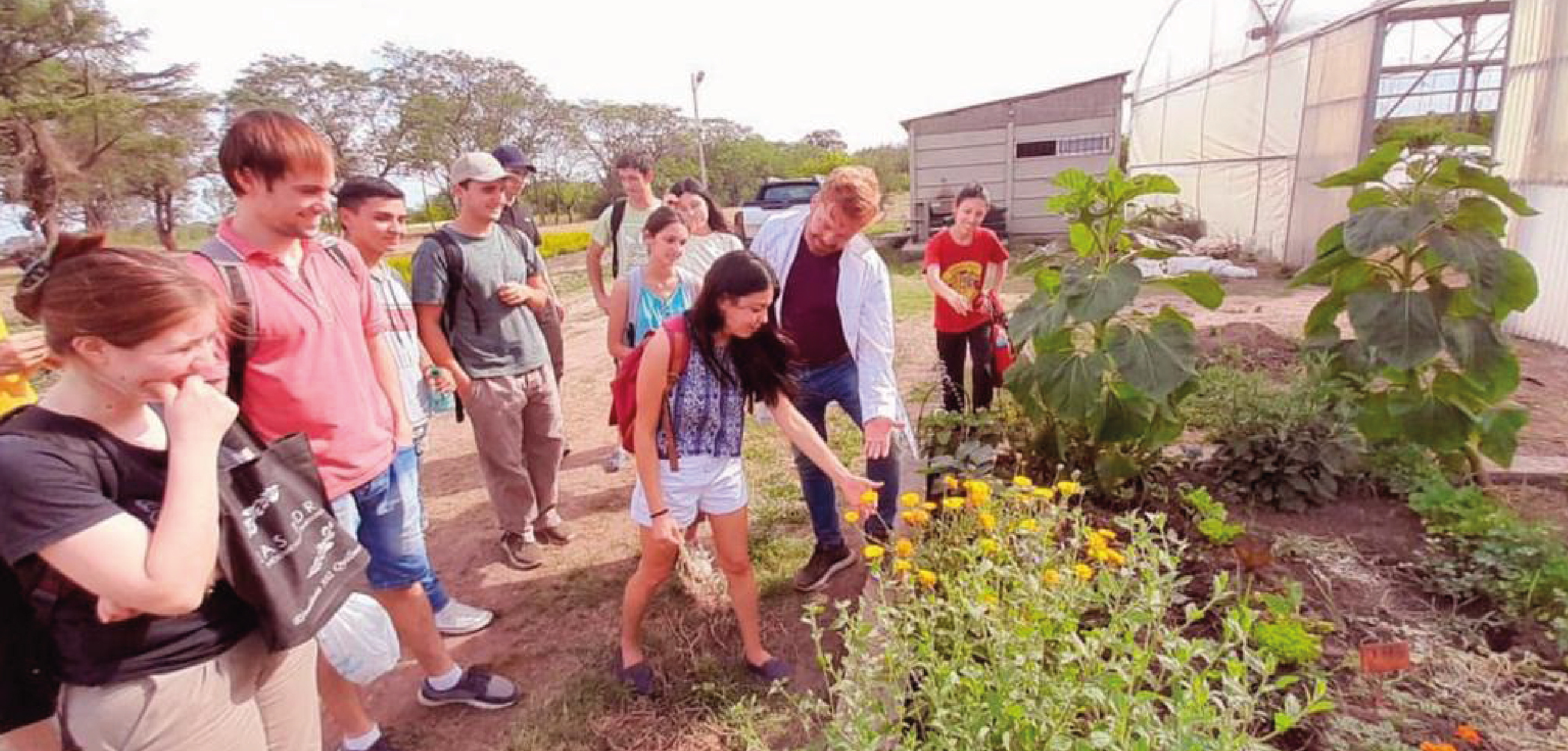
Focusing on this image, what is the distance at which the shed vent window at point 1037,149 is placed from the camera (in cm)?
1420

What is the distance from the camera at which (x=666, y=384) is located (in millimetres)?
2146

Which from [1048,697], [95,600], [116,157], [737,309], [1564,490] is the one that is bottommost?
[1564,490]

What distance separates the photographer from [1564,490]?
3.12 meters

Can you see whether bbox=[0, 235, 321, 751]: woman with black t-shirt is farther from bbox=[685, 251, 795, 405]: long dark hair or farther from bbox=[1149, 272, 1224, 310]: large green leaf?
bbox=[1149, 272, 1224, 310]: large green leaf

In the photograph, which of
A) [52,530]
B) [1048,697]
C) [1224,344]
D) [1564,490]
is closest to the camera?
[52,530]

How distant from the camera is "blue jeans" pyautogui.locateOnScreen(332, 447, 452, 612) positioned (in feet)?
6.95

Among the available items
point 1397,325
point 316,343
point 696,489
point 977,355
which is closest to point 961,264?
point 977,355

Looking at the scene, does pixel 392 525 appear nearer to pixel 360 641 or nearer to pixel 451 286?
pixel 360 641

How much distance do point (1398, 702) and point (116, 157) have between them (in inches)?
1281

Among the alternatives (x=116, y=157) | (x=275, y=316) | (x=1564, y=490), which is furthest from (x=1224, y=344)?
(x=116, y=157)

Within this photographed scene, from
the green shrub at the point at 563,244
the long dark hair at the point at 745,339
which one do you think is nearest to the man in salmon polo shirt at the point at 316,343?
the long dark hair at the point at 745,339

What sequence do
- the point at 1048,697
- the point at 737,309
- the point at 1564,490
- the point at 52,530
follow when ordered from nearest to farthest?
the point at 52,530 → the point at 1048,697 → the point at 737,309 → the point at 1564,490

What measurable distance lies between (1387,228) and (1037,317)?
3.66 ft

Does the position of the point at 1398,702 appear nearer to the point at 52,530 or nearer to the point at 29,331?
the point at 52,530
